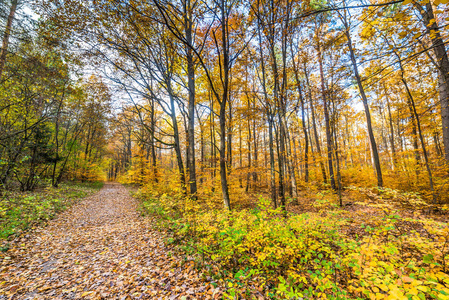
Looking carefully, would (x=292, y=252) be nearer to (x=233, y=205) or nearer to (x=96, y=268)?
(x=96, y=268)

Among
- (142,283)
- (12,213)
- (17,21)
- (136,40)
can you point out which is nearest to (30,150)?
(12,213)

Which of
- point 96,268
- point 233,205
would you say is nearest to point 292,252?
point 96,268

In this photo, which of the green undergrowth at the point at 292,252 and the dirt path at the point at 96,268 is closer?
the green undergrowth at the point at 292,252

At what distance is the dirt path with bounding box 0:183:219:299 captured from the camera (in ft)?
9.94

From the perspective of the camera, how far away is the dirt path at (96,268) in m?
3.03

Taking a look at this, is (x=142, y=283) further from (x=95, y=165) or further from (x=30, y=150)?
(x=95, y=165)

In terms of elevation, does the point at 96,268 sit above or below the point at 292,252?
below

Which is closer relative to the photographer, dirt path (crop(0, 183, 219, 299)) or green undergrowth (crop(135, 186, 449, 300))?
green undergrowth (crop(135, 186, 449, 300))

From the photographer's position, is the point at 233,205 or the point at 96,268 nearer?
the point at 96,268

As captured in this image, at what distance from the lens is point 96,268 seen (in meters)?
3.79

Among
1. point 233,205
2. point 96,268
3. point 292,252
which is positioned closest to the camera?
point 292,252

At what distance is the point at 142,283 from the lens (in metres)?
3.23

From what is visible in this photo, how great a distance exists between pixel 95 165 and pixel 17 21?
1575 centimetres

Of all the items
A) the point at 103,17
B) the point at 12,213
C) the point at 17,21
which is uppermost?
the point at 103,17
